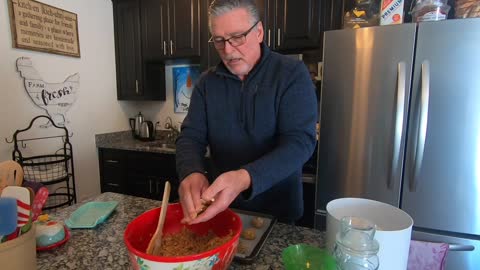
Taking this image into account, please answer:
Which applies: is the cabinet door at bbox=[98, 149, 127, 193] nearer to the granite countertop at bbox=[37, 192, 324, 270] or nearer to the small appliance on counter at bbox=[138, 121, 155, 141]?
the small appliance on counter at bbox=[138, 121, 155, 141]

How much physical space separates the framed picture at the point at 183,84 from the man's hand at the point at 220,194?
2.13m

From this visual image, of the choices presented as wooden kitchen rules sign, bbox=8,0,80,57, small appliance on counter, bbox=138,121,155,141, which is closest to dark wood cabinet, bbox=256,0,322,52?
small appliance on counter, bbox=138,121,155,141

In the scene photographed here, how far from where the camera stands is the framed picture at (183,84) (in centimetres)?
262

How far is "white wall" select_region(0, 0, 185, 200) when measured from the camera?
1810mm

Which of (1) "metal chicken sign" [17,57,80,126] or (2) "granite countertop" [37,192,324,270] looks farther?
(1) "metal chicken sign" [17,57,80,126]

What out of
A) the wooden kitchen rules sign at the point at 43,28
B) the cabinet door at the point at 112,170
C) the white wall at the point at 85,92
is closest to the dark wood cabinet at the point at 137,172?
the cabinet door at the point at 112,170

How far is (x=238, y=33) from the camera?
2.73 ft

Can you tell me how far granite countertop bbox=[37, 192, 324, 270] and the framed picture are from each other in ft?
6.14

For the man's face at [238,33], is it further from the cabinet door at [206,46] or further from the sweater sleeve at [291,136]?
the cabinet door at [206,46]

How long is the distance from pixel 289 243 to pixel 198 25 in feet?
6.47

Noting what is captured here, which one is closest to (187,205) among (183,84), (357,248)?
(357,248)

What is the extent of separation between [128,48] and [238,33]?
207cm

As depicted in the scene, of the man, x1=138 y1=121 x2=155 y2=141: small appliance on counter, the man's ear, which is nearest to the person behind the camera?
the man

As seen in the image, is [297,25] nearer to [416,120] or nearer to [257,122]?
[416,120]
